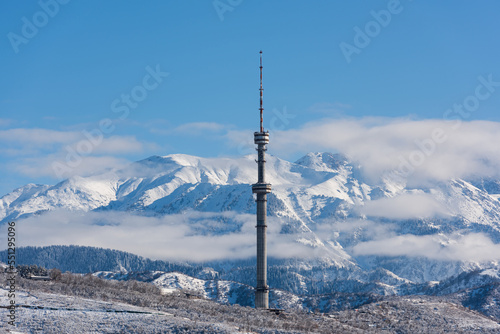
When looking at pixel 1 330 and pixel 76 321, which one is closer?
pixel 1 330

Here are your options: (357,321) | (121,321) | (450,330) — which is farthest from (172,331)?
(450,330)

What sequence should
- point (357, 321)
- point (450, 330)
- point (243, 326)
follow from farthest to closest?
point (450, 330) < point (357, 321) < point (243, 326)

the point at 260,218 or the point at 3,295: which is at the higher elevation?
the point at 260,218

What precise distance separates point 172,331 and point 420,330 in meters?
96.3

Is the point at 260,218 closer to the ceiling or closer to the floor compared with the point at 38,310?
closer to the ceiling

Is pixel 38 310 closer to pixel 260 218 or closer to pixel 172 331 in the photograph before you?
pixel 172 331

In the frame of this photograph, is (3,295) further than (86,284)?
No

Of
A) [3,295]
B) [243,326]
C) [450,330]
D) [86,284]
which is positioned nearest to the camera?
[243,326]

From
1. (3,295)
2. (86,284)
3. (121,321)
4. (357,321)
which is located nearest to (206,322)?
(121,321)

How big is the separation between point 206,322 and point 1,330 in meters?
30.4

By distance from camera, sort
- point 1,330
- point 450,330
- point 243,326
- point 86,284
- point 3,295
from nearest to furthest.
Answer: point 1,330
point 243,326
point 3,295
point 86,284
point 450,330

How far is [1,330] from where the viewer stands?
10294cm

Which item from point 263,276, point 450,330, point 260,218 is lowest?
point 450,330

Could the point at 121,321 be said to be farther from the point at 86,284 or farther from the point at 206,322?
the point at 86,284
